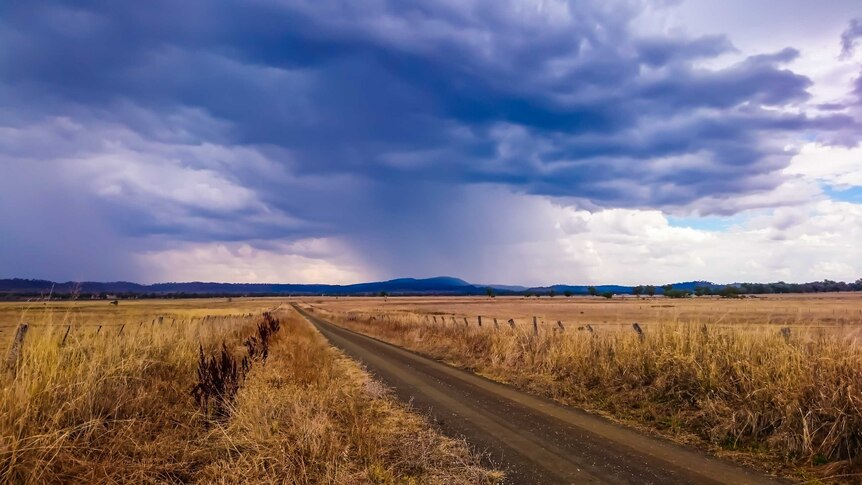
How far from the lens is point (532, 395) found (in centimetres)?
1283

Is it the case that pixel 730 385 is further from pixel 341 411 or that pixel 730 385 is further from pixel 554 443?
pixel 341 411

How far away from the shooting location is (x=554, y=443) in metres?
8.13

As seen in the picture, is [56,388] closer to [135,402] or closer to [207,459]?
[135,402]

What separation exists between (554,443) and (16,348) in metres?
9.03

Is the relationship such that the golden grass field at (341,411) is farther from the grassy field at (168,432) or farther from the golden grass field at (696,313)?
the golden grass field at (696,313)

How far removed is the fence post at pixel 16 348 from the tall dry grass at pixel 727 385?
1150cm

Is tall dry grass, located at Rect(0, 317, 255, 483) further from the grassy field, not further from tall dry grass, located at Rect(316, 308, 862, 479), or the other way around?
tall dry grass, located at Rect(316, 308, 862, 479)

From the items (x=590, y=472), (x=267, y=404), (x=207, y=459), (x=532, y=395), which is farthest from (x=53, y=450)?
(x=532, y=395)

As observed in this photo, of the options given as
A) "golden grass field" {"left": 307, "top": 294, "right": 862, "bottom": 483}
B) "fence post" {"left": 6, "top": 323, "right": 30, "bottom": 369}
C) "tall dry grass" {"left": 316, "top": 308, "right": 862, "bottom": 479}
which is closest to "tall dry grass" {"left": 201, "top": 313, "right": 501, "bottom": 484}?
"fence post" {"left": 6, "top": 323, "right": 30, "bottom": 369}

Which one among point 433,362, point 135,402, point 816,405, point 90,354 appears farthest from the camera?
point 433,362

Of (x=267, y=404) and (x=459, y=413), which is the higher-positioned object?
(x=267, y=404)

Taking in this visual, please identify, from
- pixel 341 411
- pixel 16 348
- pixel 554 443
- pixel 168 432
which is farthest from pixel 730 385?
pixel 16 348

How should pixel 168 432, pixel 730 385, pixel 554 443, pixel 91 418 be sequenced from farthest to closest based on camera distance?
pixel 730 385
pixel 554 443
pixel 168 432
pixel 91 418

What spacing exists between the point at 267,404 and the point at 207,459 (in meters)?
1.44
